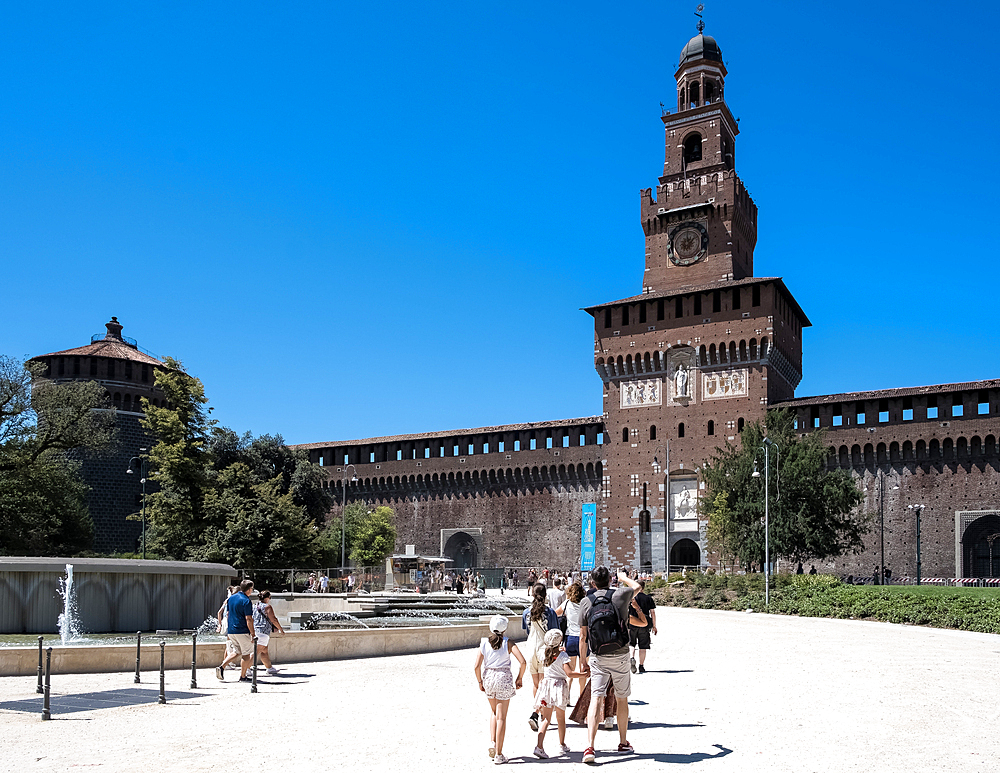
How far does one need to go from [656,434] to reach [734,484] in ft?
40.8

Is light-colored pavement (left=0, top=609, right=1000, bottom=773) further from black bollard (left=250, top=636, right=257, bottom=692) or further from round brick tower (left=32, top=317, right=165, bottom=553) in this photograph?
round brick tower (left=32, top=317, right=165, bottom=553)

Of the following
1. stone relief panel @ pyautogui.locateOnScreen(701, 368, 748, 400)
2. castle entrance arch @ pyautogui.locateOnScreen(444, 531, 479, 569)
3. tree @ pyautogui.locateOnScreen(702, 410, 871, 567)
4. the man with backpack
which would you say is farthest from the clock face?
the man with backpack

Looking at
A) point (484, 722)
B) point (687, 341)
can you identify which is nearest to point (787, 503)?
point (687, 341)

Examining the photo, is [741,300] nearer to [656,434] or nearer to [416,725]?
[656,434]

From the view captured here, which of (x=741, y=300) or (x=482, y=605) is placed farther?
(x=741, y=300)

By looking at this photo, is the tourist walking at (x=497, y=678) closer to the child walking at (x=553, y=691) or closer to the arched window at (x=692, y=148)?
the child walking at (x=553, y=691)

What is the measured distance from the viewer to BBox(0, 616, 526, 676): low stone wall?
14555 mm

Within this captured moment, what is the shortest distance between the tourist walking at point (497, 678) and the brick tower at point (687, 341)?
4518 centimetres

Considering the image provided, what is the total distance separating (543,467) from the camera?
60.7 meters

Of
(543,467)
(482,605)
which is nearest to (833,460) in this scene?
(543,467)

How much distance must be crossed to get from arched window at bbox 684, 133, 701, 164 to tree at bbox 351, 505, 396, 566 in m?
29.6

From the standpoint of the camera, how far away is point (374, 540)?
6125 cm

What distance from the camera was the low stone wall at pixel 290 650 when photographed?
14.6 m

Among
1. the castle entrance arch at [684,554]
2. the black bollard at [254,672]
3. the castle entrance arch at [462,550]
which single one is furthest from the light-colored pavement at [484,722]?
the castle entrance arch at [462,550]
